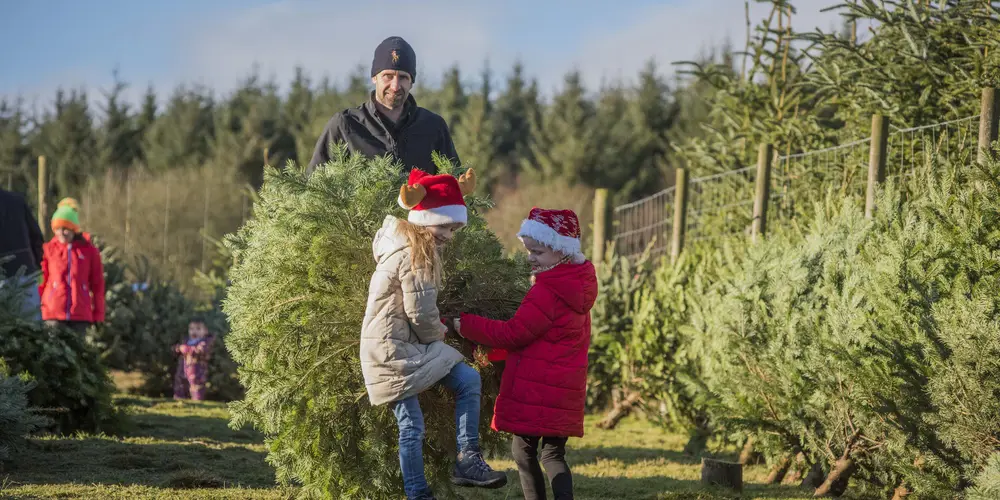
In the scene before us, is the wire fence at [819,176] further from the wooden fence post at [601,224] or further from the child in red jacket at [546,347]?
the child in red jacket at [546,347]

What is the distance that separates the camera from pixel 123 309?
12922 millimetres

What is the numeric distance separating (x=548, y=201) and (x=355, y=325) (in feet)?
91.4

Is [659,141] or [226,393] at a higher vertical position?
[659,141]

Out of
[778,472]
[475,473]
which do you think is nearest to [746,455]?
[778,472]

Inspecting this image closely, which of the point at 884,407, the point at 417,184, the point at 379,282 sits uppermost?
the point at 417,184

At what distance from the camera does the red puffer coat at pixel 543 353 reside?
5.12m

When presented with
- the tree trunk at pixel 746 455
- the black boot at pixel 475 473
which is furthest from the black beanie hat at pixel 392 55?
the tree trunk at pixel 746 455

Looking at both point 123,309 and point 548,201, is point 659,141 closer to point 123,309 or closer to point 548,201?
point 548,201

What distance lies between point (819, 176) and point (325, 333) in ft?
20.2

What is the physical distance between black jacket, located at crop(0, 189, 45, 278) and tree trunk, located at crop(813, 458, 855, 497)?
745 cm

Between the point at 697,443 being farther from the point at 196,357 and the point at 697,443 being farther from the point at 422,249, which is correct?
the point at 196,357

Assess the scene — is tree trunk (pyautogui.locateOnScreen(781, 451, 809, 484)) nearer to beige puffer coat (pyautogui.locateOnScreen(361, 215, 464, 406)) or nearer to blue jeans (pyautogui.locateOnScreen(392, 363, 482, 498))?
blue jeans (pyautogui.locateOnScreen(392, 363, 482, 498))

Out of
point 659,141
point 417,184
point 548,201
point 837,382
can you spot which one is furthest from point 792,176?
point 659,141

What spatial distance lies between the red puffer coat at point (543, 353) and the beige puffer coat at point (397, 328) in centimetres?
36
